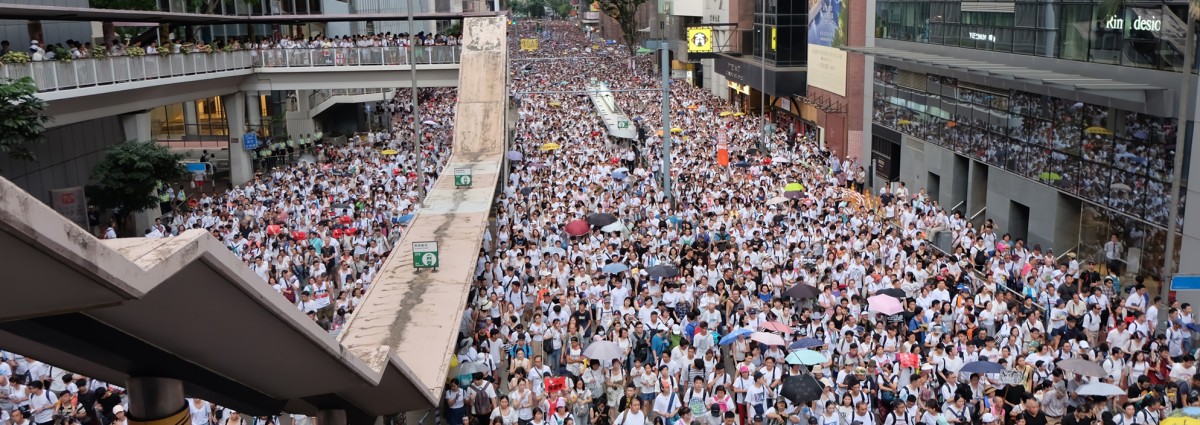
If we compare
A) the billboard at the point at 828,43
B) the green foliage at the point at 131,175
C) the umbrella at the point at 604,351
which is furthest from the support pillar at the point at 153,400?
the billboard at the point at 828,43

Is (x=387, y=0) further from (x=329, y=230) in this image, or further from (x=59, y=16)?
(x=329, y=230)

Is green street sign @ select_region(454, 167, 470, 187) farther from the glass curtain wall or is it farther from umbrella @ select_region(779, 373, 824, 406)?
umbrella @ select_region(779, 373, 824, 406)

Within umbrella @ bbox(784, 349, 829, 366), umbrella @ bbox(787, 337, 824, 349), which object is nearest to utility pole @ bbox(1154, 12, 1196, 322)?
umbrella @ bbox(787, 337, 824, 349)

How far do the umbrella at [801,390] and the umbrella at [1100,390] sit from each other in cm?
301

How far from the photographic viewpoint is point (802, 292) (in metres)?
17.1

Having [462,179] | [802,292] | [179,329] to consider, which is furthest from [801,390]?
[462,179]

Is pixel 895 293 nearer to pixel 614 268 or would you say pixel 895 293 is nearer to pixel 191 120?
pixel 614 268

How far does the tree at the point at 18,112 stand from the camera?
2216 cm

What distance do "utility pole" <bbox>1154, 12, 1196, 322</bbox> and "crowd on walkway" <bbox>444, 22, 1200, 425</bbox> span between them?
2.19ft

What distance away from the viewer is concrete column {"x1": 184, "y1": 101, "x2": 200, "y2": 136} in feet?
166

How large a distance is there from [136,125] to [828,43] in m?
24.0

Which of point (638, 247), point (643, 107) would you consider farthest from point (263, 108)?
point (638, 247)

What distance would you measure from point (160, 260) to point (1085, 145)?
72.8 feet

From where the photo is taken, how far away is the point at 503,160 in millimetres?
32438
